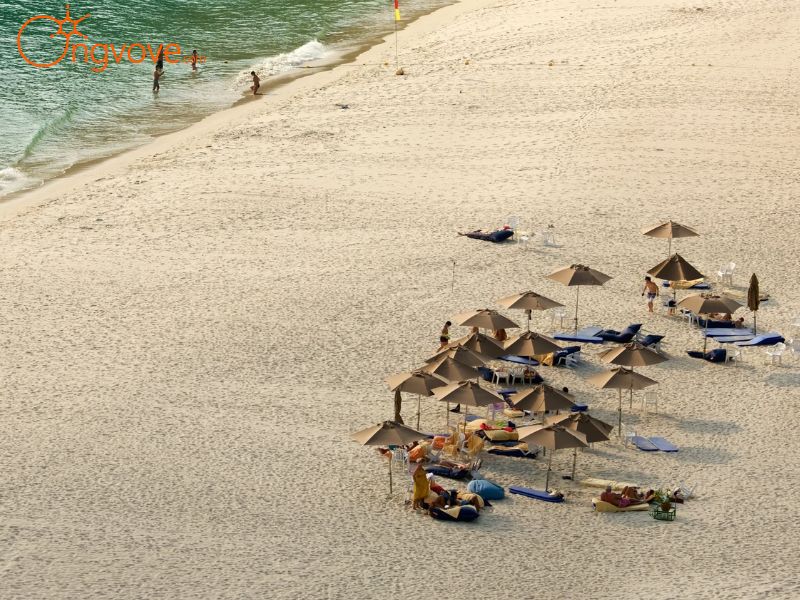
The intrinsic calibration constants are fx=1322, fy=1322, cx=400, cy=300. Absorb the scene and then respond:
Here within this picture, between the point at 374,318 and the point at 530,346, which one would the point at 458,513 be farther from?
the point at 374,318

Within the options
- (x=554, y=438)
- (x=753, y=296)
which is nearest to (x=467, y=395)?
(x=554, y=438)

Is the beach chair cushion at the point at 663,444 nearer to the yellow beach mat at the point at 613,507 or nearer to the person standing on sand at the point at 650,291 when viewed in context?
the yellow beach mat at the point at 613,507

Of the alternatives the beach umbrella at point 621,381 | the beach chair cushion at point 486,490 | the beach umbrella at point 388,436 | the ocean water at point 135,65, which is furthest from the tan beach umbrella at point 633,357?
A: the ocean water at point 135,65

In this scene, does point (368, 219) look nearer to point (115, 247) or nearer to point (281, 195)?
point (281, 195)

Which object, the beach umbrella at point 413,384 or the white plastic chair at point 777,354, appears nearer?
the beach umbrella at point 413,384

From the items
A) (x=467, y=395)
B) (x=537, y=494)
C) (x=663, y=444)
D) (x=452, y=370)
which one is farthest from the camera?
(x=452, y=370)

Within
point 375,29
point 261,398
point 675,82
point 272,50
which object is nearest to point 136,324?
point 261,398
